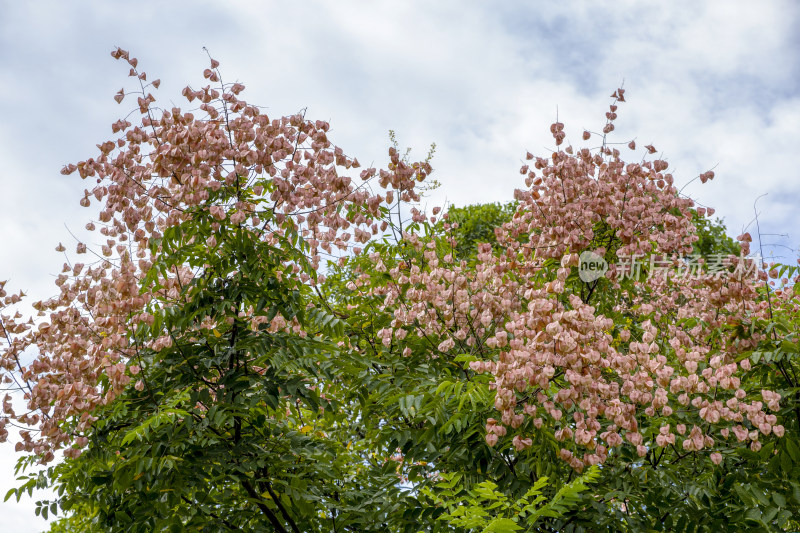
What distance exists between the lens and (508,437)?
4.62 meters

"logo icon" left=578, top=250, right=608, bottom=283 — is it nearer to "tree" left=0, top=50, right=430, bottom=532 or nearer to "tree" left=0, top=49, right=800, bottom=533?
"tree" left=0, top=49, right=800, bottom=533

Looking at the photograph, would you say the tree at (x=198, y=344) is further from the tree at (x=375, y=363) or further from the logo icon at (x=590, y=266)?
the logo icon at (x=590, y=266)

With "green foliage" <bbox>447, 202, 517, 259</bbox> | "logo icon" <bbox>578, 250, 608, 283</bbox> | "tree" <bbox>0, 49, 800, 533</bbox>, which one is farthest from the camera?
"green foliage" <bbox>447, 202, 517, 259</bbox>

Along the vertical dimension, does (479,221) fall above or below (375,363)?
above

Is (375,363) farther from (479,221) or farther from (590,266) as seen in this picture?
(479,221)

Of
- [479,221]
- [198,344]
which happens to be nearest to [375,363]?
[198,344]

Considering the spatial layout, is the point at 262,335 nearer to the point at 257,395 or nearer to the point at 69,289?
the point at 257,395

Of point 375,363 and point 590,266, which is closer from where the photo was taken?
point 375,363

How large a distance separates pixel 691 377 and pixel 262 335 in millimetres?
2879

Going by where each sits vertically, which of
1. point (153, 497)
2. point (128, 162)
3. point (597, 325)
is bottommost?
point (153, 497)

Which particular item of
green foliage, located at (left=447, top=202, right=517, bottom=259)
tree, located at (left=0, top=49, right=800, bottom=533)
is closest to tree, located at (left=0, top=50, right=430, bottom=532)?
tree, located at (left=0, top=49, right=800, bottom=533)

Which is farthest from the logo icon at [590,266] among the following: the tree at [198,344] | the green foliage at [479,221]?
the green foliage at [479,221]

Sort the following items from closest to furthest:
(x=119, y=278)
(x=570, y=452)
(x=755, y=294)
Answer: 1. (x=570, y=452)
2. (x=119, y=278)
3. (x=755, y=294)

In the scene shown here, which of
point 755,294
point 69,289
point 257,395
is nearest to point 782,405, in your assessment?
point 755,294
